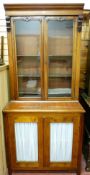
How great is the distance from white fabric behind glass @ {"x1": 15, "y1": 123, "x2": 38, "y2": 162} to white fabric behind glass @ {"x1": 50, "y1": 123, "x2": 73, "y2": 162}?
8.1 inches

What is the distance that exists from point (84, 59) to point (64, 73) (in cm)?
58

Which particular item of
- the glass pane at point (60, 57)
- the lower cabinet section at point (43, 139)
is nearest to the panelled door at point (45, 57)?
the glass pane at point (60, 57)

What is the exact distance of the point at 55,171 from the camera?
205 centimetres

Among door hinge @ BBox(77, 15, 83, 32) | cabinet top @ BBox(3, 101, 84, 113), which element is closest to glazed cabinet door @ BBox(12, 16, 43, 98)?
cabinet top @ BBox(3, 101, 84, 113)

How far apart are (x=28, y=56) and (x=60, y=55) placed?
423mm

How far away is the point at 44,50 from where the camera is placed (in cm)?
189

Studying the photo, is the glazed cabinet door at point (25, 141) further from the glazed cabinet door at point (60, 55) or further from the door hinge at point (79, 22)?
the door hinge at point (79, 22)

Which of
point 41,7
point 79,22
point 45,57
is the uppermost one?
point 41,7

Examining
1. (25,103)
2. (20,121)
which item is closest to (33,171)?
(20,121)

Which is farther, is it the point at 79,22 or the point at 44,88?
the point at 44,88

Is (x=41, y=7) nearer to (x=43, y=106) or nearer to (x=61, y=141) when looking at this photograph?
(x=43, y=106)

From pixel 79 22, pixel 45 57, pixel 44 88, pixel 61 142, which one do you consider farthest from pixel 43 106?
pixel 79 22

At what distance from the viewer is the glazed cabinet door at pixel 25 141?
182 cm

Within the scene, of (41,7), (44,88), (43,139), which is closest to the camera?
(41,7)
